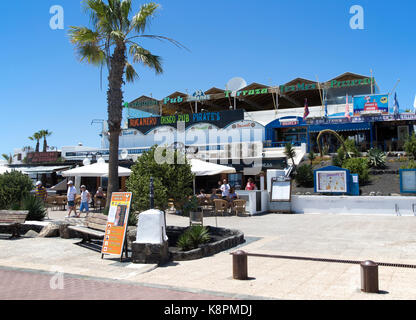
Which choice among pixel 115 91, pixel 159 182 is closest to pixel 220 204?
pixel 159 182

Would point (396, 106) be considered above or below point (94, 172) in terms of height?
above

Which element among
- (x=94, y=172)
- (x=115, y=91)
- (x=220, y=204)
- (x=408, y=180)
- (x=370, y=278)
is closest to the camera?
(x=370, y=278)

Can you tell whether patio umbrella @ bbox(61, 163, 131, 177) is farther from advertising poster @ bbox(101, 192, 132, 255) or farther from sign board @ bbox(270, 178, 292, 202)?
advertising poster @ bbox(101, 192, 132, 255)

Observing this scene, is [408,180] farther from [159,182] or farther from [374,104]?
[374,104]

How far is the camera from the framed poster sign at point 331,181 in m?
17.0

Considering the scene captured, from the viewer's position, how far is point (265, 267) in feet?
23.3

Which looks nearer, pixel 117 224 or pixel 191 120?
pixel 117 224

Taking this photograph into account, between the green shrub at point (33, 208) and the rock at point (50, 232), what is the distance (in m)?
1.84

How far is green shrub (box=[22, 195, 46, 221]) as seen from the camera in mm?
12145

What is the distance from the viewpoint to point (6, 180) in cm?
1284

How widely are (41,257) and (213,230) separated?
4.50m

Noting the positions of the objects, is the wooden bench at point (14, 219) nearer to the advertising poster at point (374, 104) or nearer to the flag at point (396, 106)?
the advertising poster at point (374, 104)

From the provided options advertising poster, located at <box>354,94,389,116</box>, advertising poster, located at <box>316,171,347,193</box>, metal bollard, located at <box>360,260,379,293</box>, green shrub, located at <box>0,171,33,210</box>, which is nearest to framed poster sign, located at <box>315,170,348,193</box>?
advertising poster, located at <box>316,171,347,193</box>

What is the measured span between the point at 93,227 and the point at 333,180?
459 inches
